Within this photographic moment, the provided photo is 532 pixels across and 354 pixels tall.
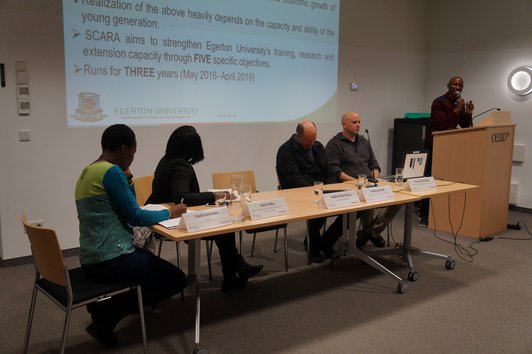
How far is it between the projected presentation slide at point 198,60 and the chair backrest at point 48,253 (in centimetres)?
210

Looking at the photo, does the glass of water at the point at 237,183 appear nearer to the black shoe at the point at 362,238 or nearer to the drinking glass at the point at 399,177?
the drinking glass at the point at 399,177

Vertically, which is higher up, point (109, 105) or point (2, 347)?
point (109, 105)

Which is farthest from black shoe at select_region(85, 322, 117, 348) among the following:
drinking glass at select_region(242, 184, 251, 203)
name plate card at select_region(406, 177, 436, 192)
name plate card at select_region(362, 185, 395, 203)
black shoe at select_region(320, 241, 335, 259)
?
name plate card at select_region(406, 177, 436, 192)

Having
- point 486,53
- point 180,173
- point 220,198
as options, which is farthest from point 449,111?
point 180,173

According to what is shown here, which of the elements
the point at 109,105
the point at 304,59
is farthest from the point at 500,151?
the point at 109,105

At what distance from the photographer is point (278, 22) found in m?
5.05

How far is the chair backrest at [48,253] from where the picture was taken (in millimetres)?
2039

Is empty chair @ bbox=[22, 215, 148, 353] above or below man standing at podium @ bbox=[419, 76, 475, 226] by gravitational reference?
below

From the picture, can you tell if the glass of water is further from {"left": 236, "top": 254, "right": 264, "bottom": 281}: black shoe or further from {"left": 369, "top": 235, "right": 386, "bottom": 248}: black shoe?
{"left": 369, "top": 235, "right": 386, "bottom": 248}: black shoe

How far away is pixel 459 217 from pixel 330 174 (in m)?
1.60

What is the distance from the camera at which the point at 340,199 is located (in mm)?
2973

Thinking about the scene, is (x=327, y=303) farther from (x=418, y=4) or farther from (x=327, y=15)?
(x=418, y=4)

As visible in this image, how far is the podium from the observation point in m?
4.54

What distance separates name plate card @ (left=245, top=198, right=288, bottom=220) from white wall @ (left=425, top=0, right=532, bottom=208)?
176 inches
